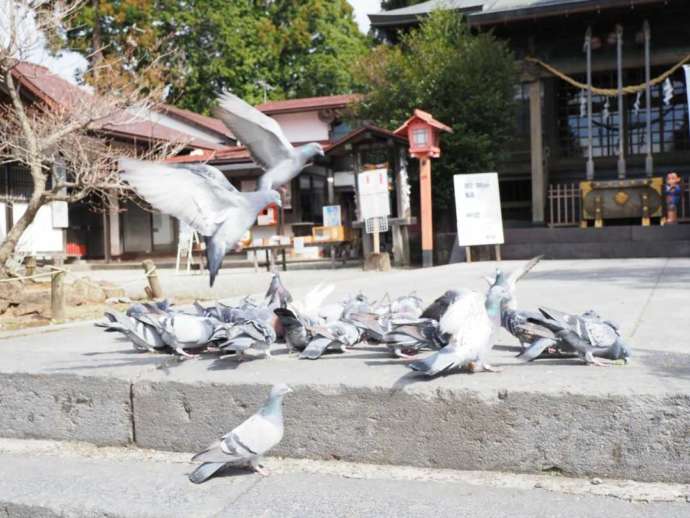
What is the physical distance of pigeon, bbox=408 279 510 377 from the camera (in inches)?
99.1

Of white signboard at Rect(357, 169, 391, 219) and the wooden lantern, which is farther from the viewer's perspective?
white signboard at Rect(357, 169, 391, 219)

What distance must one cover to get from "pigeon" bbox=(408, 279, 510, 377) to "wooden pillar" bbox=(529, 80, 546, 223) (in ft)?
40.6

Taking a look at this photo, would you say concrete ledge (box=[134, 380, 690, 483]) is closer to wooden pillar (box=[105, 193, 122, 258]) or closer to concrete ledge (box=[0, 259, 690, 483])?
concrete ledge (box=[0, 259, 690, 483])

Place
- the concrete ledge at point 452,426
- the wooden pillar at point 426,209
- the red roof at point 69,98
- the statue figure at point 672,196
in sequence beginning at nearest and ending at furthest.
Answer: the concrete ledge at point 452,426
the red roof at point 69,98
the statue figure at point 672,196
the wooden pillar at point 426,209

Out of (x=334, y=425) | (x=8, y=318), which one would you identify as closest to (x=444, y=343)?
(x=334, y=425)

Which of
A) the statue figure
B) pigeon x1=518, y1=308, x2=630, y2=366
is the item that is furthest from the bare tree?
the statue figure

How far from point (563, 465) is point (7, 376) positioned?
97.2 inches

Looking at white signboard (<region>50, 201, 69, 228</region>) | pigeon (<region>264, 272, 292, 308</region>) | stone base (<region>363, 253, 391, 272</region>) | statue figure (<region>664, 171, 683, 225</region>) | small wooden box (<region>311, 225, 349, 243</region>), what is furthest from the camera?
white signboard (<region>50, 201, 69, 228</region>)

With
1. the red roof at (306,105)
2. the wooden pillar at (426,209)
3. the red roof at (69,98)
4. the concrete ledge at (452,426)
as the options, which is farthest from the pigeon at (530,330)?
the red roof at (306,105)

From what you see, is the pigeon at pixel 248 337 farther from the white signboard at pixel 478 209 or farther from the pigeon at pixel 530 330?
the white signboard at pixel 478 209

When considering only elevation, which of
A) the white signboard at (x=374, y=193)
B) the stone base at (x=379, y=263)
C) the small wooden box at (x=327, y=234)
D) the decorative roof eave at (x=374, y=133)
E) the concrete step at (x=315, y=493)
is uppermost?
the decorative roof eave at (x=374, y=133)

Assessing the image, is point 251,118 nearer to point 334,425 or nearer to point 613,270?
point 334,425

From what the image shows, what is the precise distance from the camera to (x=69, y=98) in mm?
13445

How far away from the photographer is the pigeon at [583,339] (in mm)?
2711
